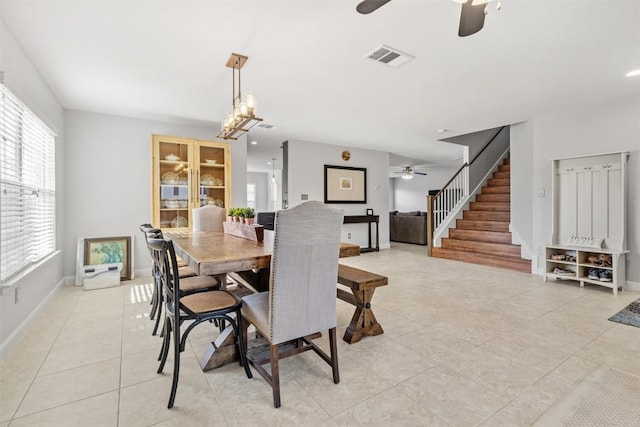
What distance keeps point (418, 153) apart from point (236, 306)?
7184 mm

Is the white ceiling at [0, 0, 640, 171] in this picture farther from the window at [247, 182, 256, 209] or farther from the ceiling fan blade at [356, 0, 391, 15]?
the window at [247, 182, 256, 209]

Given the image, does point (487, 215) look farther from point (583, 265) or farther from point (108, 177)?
point (108, 177)

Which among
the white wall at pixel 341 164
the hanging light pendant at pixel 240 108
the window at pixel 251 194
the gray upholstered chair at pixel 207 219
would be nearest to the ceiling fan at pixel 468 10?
the hanging light pendant at pixel 240 108

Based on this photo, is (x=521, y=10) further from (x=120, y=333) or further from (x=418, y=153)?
(x=418, y=153)

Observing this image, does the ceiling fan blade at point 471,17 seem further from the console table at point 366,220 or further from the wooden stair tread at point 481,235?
the console table at point 366,220

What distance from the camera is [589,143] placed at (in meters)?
4.14

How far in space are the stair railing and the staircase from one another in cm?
22

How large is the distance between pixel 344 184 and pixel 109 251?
459 centimetres

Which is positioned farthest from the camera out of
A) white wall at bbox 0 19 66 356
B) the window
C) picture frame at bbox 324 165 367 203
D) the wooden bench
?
the window

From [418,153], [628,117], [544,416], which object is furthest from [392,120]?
[544,416]

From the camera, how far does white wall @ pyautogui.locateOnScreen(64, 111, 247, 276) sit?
416 cm

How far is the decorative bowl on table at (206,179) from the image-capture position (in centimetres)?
498

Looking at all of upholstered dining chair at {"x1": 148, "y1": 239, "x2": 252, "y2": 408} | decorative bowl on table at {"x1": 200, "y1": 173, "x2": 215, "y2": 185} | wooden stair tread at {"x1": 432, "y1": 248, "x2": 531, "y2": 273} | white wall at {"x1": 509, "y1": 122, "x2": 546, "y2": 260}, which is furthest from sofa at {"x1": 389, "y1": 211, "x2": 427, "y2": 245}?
upholstered dining chair at {"x1": 148, "y1": 239, "x2": 252, "y2": 408}

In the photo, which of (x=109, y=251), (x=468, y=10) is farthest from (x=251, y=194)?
(x=468, y=10)
